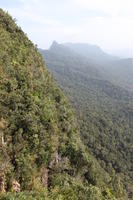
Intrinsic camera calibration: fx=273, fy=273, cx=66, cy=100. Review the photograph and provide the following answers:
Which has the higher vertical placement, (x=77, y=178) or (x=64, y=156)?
(x=64, y=156)

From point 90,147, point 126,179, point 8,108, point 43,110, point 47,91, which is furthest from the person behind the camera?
point 90,147

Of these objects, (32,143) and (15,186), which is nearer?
(15,186)

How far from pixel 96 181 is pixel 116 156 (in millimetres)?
26009

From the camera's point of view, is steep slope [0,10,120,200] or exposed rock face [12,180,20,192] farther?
steep slope [0,10,120,200]

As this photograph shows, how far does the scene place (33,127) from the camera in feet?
74.1

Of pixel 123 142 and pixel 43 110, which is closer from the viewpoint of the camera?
pixel 43 110

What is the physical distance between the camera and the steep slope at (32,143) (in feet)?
64.5

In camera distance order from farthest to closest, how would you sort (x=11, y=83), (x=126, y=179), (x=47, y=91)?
(x=126, y=179)
(x=47, y=91)
(x=11, y=83)

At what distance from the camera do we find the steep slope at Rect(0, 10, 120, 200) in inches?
774

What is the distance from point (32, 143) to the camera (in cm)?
2203

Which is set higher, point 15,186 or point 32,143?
point 32,143

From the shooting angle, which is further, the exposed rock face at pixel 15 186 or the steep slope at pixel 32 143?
the steep slope at pixel 32 143

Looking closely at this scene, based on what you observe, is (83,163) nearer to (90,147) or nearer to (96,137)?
(90,147)


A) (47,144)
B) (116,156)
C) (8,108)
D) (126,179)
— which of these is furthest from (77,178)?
(116,156)
